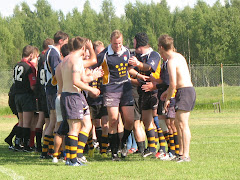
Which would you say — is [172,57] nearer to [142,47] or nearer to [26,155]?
[142,47]

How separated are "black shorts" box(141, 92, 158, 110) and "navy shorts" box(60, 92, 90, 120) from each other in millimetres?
1749

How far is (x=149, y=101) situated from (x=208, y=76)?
23316 millimetres

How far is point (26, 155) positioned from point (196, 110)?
761 inches

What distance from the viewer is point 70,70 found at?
775 cm

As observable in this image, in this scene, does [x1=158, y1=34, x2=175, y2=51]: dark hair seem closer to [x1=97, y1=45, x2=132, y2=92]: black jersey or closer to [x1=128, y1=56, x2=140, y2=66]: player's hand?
[x1=128, y1=56, x2=140, y2=66]: player's hand

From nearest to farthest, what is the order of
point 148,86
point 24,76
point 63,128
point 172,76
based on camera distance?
point 172,76
point 63,128
point 148,86
point 24,76

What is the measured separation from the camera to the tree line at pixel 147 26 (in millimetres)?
65312

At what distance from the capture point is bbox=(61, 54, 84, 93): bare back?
7.72 meters

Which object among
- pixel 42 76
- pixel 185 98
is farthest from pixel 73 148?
pixel 42 76

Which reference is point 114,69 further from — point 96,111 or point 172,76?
point 96,111

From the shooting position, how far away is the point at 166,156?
8648 millimetres

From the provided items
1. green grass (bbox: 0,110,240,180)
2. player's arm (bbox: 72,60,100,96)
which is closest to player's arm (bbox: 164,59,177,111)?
green grass (bbox: 0,110,240,180)

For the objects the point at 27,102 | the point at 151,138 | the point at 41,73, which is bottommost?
the point at 151,138

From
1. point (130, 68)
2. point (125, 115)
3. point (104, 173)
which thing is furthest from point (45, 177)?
point (130, 68)
